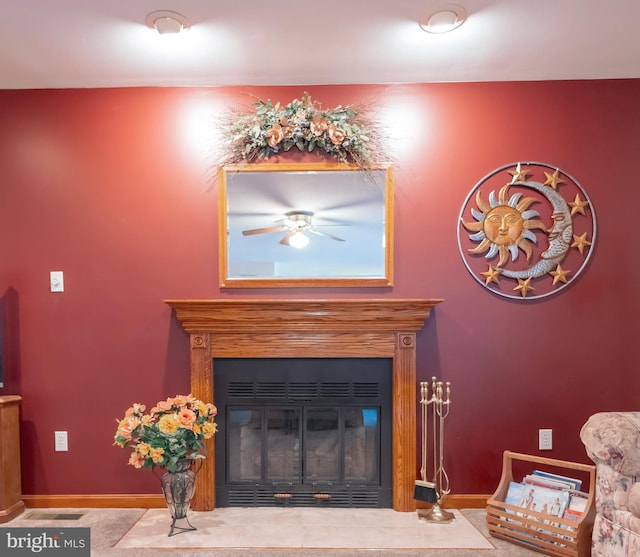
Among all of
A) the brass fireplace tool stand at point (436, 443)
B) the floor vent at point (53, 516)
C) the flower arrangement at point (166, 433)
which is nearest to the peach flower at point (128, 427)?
the flower arrangement at point (166, 433)

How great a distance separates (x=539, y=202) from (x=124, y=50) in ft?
7.88

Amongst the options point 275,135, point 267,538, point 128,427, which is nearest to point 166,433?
point 128,427

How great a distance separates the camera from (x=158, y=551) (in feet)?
7.83

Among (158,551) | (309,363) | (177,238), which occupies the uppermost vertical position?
(177,238)

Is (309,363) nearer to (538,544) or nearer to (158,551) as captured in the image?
(158,551)

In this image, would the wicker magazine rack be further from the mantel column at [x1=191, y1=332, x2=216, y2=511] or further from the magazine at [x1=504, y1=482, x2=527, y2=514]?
the mantel column at [x1=191, y1=332, x2=216, y2=511]

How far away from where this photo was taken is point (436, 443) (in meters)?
2.91

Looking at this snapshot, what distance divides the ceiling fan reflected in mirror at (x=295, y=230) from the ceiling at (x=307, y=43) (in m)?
0.79

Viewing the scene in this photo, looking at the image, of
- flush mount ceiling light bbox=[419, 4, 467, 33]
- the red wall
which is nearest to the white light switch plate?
the red wall

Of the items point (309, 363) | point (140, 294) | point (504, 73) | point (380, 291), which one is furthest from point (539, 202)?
point (140, 294)

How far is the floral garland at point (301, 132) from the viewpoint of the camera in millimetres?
2895

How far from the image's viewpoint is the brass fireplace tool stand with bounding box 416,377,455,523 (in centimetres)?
273

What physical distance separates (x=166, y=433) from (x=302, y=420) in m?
0.80

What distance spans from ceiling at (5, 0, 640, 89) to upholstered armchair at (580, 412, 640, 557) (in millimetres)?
1832
